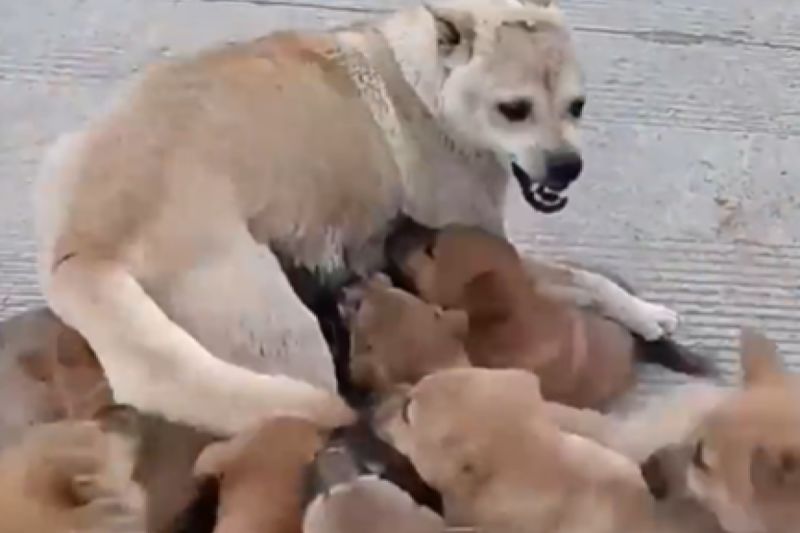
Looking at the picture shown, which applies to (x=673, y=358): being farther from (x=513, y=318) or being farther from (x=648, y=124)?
(x=648, y=124)

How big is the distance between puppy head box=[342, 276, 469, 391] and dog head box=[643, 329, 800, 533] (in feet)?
0.83

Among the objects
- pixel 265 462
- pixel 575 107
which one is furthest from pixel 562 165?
pixel 265 462

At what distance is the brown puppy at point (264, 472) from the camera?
143 cm

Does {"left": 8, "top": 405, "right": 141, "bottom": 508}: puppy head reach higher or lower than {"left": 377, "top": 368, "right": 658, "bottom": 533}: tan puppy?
lower

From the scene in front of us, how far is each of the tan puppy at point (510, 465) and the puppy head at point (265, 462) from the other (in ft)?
0.32

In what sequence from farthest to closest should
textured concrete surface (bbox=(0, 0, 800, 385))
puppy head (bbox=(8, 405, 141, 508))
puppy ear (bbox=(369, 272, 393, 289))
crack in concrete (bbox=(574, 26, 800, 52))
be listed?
1. crack in concrete (bbox=(574, 26, 800, 52))
2. textured concrete surface (bbox=(0, 0, 800, 385))
3. puppy ear (bbox=(369, 272, 393, 289))
4. puppy head (bbox=(8, 405, 141, 508))

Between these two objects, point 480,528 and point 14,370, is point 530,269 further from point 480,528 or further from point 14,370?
point 14,370

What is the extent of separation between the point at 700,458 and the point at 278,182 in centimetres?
57

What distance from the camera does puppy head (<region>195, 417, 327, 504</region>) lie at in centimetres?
144

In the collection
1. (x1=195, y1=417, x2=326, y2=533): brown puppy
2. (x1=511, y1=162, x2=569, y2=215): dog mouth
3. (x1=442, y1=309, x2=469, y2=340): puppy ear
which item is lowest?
(x1=195, y1=417, x2=326, y2=533): brown puppy

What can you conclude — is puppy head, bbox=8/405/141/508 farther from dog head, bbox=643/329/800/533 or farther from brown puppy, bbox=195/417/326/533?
dog head, bbox=643/329/800/533

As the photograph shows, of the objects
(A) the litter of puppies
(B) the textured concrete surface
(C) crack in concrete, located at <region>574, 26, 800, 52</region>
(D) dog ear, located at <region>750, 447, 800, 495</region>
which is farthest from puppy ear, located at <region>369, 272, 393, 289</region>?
(C) crack in concrete, located at <region>574, 26, 800, 52</region>

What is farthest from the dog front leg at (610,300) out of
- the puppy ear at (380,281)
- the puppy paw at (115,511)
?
the puppy paw at (115,511)

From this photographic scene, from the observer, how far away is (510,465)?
1.45m
